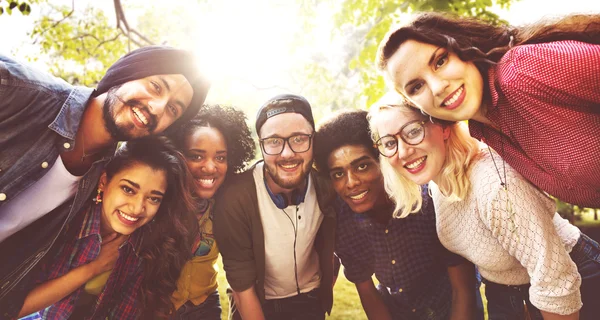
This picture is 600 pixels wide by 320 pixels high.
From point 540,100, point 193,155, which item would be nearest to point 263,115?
point 193,155

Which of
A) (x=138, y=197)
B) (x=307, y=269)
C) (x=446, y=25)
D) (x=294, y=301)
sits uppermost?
(x=446, y=25)

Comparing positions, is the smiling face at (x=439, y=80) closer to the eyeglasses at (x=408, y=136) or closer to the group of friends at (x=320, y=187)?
the group of friends at (x=320, y=187)

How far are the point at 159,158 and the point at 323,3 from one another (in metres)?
4.86

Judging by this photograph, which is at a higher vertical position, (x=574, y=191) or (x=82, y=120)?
(x=82, y=120)

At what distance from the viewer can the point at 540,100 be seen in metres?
1.76

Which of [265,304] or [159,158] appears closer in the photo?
[159,158]

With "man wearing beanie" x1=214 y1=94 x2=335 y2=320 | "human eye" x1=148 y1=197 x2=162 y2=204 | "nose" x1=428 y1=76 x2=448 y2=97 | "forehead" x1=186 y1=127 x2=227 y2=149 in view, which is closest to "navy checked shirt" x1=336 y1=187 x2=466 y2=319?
"man wearing beanie" x1=214 y1=94 x2=335 y2=320

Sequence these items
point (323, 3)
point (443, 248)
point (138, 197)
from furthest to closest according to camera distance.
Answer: point (323, 3)
point (443, 248)
point (138, 197)

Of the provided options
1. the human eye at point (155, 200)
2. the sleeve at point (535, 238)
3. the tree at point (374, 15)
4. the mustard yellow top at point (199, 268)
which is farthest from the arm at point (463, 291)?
the human eye at point (155, 200)

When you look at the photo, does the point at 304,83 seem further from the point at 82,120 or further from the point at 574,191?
the point at 574,191

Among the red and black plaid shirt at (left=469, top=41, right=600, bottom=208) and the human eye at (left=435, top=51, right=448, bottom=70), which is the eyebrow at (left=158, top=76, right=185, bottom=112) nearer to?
the human eye at (left=435, top=51, right=448, bottom=70)

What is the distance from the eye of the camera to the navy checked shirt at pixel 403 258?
319cm

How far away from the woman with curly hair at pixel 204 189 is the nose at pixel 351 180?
1.07 metres

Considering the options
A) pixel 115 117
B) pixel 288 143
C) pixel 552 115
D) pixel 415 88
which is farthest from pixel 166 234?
pixel 552 115
